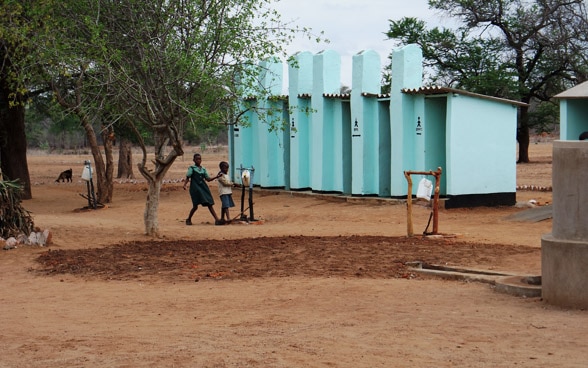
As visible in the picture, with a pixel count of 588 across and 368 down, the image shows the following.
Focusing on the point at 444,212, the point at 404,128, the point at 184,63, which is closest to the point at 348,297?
the point at 184,63

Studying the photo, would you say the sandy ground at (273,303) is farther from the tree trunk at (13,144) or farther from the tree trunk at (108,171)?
the tree trunk at (13,144)

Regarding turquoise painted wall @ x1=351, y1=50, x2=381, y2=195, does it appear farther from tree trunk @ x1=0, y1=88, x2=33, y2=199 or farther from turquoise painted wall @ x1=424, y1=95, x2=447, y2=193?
tree trunk @ x1=0, y1=88, x2=33, y2=199

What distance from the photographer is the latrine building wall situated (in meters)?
22.5

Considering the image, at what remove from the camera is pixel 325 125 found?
25.7 m

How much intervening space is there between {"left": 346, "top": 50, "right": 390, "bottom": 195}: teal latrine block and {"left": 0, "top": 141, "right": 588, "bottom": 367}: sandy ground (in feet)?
17.0

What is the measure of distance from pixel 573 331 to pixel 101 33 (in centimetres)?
1067

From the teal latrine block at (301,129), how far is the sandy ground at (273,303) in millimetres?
7963

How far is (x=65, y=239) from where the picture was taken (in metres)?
16.5

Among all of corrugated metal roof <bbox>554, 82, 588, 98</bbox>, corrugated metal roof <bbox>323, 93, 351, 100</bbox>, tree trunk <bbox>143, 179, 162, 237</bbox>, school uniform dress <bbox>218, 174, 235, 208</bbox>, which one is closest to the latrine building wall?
corrugated metal roof <bbox>323, 93, 351, 100</bbox>

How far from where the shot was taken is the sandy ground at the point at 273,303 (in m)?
7.11

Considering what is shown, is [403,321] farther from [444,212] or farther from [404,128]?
[404,128]

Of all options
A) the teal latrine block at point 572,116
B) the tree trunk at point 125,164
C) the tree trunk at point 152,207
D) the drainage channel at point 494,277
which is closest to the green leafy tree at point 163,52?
the tree trunk at point 152,207

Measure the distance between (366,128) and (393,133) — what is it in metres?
1.14

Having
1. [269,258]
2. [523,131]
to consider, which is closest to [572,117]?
[269,258]
